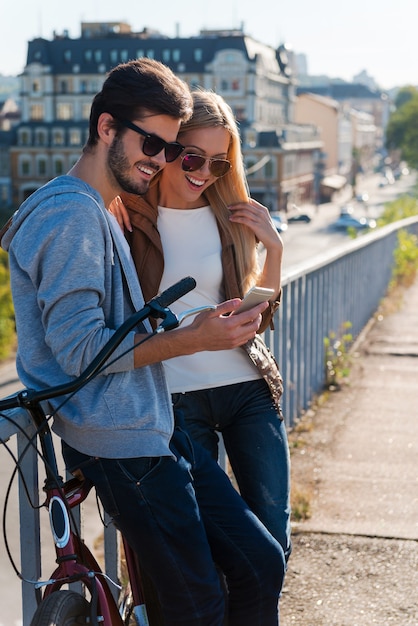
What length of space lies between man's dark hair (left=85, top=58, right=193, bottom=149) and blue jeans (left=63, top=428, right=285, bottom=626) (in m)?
0.76

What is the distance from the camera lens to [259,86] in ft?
342

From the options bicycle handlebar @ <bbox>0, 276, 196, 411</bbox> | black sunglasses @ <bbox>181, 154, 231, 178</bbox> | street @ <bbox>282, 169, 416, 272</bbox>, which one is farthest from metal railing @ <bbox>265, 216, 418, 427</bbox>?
street @ <bbox>282, 169, 416, 272</bbox>

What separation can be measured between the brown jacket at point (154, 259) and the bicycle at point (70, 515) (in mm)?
656

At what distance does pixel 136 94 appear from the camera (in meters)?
2.47

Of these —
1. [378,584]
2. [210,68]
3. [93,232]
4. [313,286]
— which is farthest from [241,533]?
[210,68]

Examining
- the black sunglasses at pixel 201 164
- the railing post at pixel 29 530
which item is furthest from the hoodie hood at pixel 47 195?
the black sunglasses at pixel 201 164

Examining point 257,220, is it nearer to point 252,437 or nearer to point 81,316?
point 252,437

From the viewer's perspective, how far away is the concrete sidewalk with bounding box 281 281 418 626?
381 cm

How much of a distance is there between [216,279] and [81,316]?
35.9 inches

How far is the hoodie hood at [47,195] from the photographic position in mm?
2355

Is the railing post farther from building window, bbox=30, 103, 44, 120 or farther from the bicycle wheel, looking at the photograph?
building window, bbox=30, 103, 44, 120

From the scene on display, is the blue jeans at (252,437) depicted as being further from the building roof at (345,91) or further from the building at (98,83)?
the building roof at (345,91)

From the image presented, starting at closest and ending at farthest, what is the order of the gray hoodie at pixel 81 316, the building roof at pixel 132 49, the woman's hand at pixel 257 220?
the gray hoodie at pixel 81 316
the woman's hand at pixel 257 220
the building roof at pixel 132 49

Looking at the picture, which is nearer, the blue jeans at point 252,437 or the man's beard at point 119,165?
the man's beard at point 119,165
